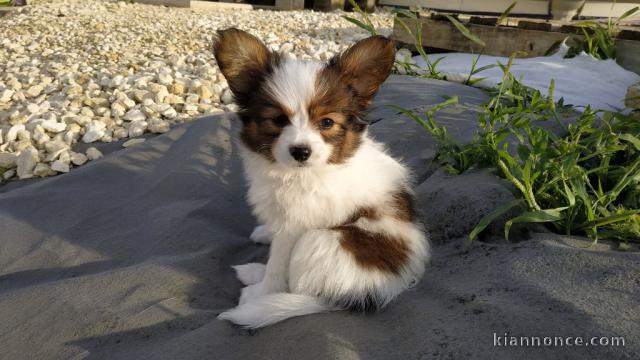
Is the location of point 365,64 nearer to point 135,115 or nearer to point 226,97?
point 135,115

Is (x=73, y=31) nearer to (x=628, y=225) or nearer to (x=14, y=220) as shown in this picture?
(x=14, y=220)

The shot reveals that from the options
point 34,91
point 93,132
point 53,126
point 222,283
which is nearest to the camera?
point 222,283

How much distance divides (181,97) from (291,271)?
3.50 meters

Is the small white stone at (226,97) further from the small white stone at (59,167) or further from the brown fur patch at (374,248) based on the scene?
the brown fur patch at (374,248)

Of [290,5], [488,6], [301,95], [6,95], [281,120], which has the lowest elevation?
[6,95]

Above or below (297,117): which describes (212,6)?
above

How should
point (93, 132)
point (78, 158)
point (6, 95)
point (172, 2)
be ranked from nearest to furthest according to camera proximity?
point (78, 158) → point (93, 132) → point (6, 95) → point (172, 2)

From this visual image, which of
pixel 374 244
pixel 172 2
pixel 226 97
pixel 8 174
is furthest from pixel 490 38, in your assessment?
pixel 172 2

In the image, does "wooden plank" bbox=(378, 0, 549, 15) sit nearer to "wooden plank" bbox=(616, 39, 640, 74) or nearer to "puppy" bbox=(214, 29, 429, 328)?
"wooden plank" bbox=(616, 39, 640, 74)

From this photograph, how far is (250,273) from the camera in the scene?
7.74 feet

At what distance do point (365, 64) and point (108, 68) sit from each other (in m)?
4.88

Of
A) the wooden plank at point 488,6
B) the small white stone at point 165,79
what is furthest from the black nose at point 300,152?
the wooden plank at point 488,6

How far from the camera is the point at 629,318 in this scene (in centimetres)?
157

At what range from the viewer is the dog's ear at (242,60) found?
2.00 meters
